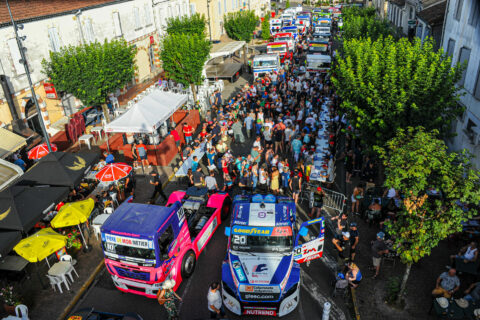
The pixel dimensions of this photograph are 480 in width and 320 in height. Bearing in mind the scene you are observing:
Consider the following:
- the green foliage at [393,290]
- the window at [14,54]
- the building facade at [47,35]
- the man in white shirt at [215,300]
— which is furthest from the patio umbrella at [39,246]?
the window at [14,54]

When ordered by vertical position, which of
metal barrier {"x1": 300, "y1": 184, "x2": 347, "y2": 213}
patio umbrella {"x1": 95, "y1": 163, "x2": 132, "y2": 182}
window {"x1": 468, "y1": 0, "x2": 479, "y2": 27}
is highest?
window {"x1": 468, "y1": 0, "x2": 479, "y2": 27}

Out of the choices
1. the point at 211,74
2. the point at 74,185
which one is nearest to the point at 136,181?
the point at 74,185

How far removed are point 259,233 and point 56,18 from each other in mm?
19695

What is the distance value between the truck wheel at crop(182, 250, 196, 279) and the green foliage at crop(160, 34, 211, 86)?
53.1 feet

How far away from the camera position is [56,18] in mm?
21297

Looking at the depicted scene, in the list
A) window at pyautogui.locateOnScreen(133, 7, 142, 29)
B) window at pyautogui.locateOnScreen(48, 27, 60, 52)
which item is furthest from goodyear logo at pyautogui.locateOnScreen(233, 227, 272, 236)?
window at pyautogui.locateOnScreen(133, 7, 142, 29)

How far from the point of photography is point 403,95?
1175 cm

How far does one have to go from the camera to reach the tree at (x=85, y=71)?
19141 millimetres

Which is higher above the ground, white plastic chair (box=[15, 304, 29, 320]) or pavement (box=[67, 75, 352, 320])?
white plastic chair (box=[15, 304, 29, 320])

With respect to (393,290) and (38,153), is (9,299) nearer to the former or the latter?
(38,153)

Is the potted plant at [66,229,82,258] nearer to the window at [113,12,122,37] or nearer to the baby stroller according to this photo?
the baby stroller

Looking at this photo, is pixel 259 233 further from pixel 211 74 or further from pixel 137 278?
pixel 211 74

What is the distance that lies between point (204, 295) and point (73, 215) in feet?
17.0

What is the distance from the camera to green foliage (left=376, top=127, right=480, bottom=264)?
7703 mm
